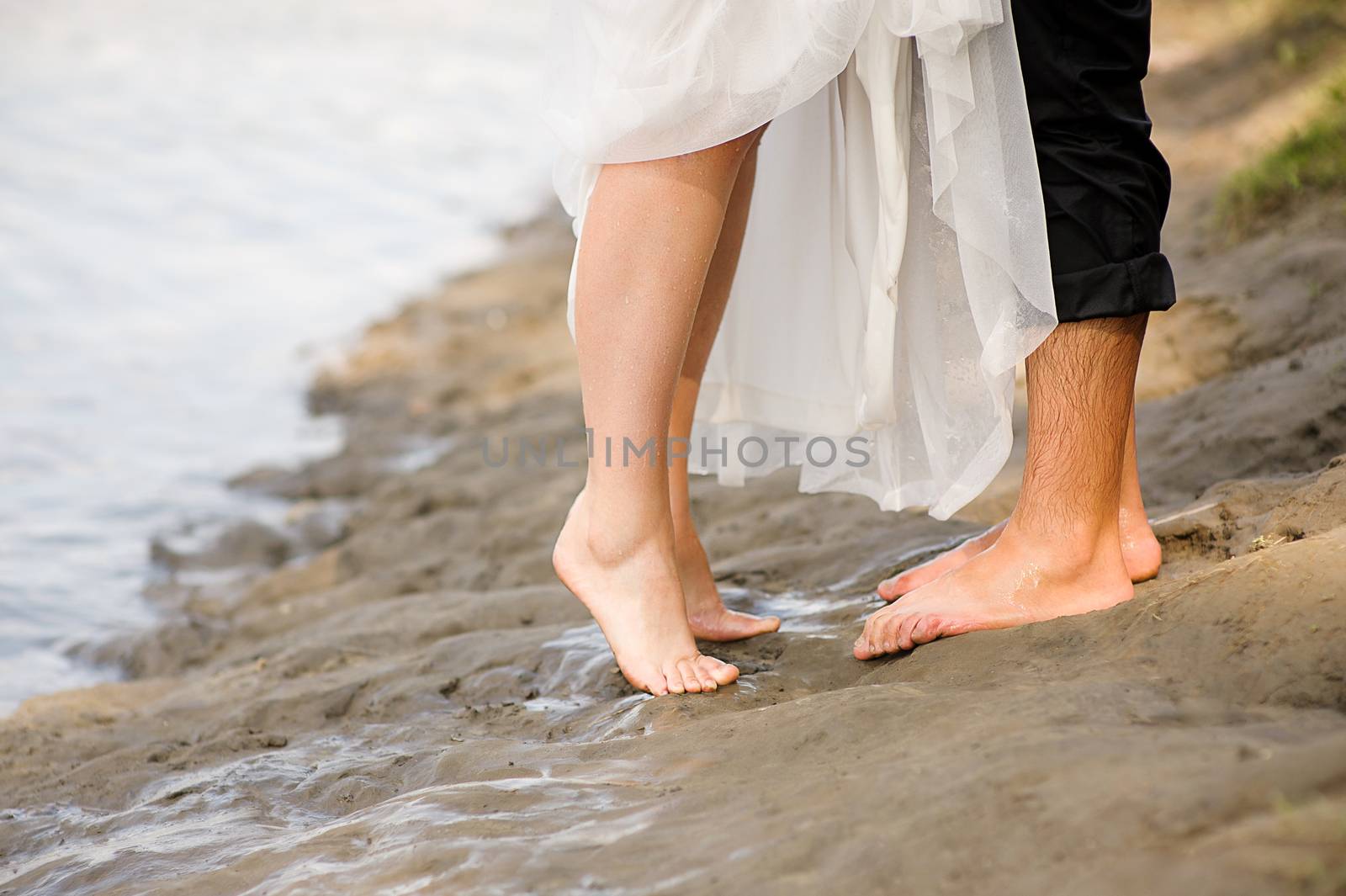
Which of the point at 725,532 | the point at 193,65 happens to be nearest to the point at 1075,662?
the point at 725,532

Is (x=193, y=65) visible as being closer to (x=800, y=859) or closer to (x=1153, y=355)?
(x=1153, y=355)

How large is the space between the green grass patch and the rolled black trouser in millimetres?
2318

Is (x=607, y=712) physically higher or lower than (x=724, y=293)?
lower

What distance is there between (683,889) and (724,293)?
109 cm

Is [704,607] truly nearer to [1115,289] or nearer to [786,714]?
[786,714]

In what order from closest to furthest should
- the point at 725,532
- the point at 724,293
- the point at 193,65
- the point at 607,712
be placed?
the point at 607,712 < the point at 724,293 < the point at 725,532 < the point at 193,65

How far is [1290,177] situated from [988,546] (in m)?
2.32

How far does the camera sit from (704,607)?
206cm

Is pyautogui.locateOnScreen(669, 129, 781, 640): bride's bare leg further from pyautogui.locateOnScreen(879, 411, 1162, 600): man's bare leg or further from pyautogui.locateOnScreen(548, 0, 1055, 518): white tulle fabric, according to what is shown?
pyautogui.locateOnScreen(879, 411, 1162, 600): man's bare leg

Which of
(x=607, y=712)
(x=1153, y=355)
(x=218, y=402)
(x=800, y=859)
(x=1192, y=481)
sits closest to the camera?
(x=800, y=859)

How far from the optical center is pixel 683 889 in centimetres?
108

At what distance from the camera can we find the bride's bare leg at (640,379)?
1.67 metres

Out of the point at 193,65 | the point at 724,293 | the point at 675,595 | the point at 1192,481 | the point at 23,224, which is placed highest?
the point at 193,65

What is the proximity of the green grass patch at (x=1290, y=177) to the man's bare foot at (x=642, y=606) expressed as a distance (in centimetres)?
272
